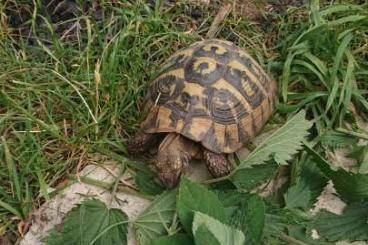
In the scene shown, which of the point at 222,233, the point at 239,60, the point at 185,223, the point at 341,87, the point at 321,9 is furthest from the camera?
the point at 321,9

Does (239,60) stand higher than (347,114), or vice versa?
(239,60)

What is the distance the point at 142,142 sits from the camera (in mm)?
2490

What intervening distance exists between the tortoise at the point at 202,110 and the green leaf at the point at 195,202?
9.2 inches

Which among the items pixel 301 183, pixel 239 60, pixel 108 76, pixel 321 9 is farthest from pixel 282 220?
pixel 321 9

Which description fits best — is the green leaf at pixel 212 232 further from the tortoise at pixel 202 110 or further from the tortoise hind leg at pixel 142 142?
the tortoise hind leg at pixel 142 142

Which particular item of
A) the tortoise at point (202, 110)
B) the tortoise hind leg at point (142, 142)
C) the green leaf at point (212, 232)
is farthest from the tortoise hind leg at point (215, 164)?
the green leaf at point (212, 232)

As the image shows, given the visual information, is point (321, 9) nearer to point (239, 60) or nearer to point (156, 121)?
point (239, 60)

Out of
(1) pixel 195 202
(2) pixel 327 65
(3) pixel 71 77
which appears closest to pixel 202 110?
(1) pixel 195 202

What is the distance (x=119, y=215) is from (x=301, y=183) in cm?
72

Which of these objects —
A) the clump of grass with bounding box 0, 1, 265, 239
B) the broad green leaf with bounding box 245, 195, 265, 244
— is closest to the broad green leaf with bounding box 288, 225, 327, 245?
the broad green leaf with bounding box 245, 195, 265, 244

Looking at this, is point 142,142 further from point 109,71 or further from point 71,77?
point 71,77

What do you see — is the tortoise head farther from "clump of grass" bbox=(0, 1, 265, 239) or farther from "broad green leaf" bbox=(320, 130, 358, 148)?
"broad green leaf" bbox=(320, 130, 358, 148)

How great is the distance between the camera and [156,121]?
246 cm

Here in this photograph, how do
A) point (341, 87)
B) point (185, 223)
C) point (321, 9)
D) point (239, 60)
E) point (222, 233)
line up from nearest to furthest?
point (222, 233)
point (185, 223)
point (239, 60)
point (341, 87)
point (321, 9)
